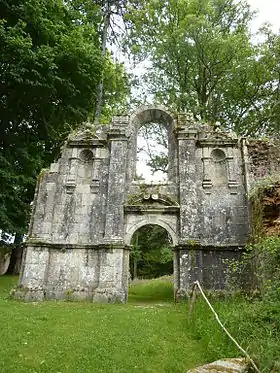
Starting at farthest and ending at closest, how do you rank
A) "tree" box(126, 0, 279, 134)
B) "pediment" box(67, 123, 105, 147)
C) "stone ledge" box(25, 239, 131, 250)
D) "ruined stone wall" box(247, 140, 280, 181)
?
"tree" box(126, 0, 279, 134), "pediment" box(67, 123, 105, 147), "ruined stone wall" box(247, 140, 280, 181), "stone ledge" box(25, 239, 131, 250)

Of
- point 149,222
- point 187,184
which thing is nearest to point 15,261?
point 149,222

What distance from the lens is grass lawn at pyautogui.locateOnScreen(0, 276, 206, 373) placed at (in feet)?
17.1

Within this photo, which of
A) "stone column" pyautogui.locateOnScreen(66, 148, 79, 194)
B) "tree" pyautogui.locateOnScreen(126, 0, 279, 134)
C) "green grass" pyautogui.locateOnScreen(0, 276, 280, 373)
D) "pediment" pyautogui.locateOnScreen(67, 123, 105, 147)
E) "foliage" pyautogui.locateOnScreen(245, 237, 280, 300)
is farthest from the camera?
"tree" pyautogui.locateOnScreen(126, 0, 279, 134)

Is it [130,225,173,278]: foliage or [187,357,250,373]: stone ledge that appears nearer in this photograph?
[187,357,250,373]: stone ledge

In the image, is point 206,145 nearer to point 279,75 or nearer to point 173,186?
point 173,186

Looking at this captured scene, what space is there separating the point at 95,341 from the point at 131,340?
685 millimetres

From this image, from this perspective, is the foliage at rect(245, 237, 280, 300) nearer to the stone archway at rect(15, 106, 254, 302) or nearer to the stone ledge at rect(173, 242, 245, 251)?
the stone ledge at rect(173, 242, 245, 251)

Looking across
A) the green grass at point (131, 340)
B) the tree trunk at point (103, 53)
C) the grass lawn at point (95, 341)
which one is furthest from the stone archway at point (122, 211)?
the tree trunk at point (103, 53)

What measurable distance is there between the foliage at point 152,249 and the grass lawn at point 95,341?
543 inches

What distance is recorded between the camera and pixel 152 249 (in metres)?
23.7

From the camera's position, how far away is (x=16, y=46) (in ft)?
45.5

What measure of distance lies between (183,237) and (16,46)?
10400 millimetres

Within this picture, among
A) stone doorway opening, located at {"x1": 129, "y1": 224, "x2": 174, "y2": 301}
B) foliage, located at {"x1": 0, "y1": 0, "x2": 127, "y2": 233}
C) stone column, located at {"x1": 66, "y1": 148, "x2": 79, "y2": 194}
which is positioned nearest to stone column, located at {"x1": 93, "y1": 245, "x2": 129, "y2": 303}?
stone column, located at {"x1": 66, "y1": 148, "x2": 79, "y2": 194}

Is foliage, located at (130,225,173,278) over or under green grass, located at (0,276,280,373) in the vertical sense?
over
